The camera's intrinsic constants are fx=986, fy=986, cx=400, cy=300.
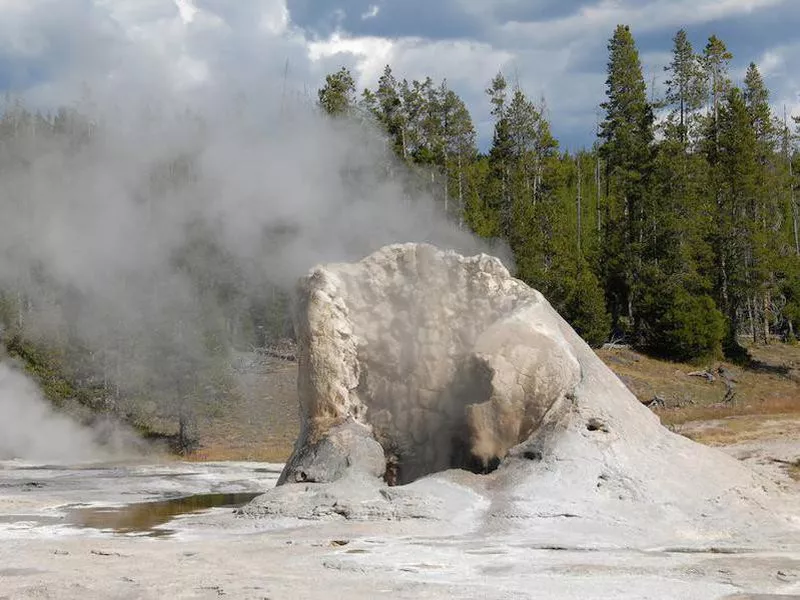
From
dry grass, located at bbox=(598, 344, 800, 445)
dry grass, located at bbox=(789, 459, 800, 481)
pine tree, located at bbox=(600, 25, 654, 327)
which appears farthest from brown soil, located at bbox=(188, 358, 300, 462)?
pine tree, located at bbox=(600, 25, 654, 327)

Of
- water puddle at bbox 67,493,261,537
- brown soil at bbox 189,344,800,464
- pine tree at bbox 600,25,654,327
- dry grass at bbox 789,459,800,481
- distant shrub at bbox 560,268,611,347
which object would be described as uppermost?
pine tree at bbox 600,25,654,327

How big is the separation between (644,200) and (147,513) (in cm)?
2674

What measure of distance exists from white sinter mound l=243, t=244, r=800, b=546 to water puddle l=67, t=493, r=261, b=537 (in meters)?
1.32

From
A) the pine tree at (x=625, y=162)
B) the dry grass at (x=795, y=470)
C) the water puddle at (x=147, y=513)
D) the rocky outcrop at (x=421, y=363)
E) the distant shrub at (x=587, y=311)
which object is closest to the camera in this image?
the water puddle at (x=147, y=513)

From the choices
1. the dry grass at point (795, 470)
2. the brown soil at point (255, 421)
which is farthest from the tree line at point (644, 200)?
the dry grass at point (795, 470)

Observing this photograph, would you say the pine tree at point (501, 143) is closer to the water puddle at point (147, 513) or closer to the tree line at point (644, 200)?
the tree line at point (644, 200)

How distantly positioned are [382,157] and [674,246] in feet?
35.3

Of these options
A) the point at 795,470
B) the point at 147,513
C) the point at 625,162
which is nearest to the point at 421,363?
the point at 147,513

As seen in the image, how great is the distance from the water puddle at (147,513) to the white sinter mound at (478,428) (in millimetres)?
1321

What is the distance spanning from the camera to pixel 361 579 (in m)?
7.28

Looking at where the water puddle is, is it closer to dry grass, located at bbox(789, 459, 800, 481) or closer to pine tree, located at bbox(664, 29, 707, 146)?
dry grass, located at bbox(789, 459, 800, 481)

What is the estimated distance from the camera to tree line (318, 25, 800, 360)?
3247 centimetres

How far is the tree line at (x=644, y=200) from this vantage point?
107 feet

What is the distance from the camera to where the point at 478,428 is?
11.1 metres
